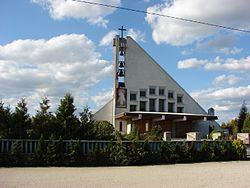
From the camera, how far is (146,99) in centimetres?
5903

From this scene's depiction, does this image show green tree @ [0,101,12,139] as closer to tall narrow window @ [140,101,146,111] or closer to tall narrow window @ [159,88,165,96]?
tall narrow window @ [140,101,146,111]

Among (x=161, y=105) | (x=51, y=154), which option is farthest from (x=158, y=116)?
(x=51, y=154)

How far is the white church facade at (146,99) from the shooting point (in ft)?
183

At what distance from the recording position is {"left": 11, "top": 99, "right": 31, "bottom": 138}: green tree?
19.9 m

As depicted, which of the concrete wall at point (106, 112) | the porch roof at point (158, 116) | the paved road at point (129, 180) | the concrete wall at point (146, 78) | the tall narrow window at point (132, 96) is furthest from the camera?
the concrete wall at point (146, 78)

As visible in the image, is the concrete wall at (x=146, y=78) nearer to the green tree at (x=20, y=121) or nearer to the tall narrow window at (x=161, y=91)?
the tall narrow window at (x=161, y=91)

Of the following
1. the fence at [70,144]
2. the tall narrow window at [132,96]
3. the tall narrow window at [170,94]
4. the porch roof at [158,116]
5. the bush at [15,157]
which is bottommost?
the bush at [15,157]

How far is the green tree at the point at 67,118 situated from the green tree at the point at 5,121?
250 cm

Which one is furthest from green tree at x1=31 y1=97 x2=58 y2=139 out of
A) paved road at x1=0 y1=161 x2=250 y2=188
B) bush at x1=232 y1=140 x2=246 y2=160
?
bush at x1=232 y1=140 x2=246 y2=160

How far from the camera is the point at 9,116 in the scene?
20.0 meters

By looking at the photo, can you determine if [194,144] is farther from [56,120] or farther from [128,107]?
[128,107]

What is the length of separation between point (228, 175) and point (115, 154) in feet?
21.0

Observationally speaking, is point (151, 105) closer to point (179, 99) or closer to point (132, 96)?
point (132, 96)

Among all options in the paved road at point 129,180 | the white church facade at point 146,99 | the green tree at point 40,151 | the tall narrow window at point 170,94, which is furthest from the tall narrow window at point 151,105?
the paved road at point 129,180
